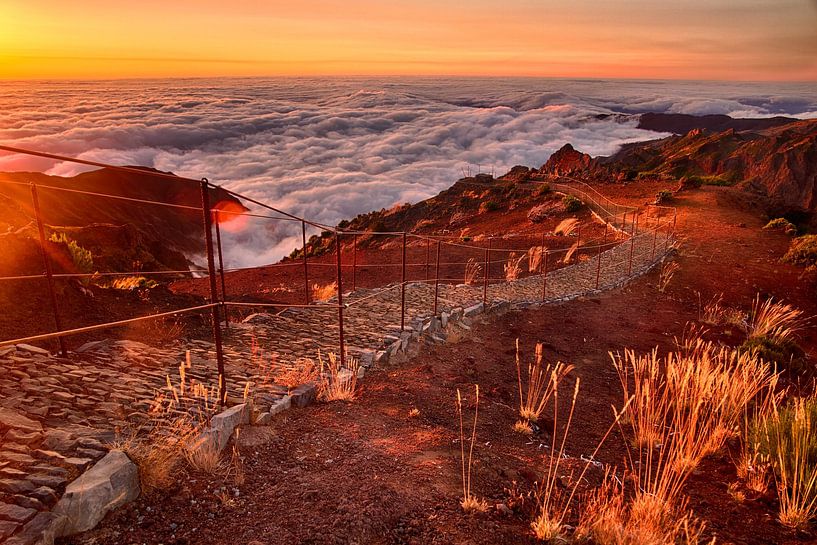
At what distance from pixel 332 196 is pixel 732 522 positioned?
10793 centimetres

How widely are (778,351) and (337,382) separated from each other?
29.4ft

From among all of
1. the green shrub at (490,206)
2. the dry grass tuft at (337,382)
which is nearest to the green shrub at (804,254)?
the dry grass tuft at (337,382)

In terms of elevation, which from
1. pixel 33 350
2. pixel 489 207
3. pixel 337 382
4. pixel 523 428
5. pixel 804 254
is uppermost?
pixel 33 350

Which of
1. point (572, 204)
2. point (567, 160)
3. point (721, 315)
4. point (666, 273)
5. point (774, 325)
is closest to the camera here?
point (774, 325)

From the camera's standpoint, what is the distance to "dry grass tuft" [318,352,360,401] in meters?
5.96

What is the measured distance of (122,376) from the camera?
545cm

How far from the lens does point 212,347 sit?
23.9 ft

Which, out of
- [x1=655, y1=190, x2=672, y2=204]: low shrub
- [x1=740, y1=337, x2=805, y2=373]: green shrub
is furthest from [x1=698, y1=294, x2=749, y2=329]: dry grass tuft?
[x1=655, y1=190, x2=672, y2=204]: low shrub

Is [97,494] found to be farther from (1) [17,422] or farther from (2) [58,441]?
(1) [17,422]

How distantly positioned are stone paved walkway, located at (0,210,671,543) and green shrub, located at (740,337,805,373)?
4.60 m

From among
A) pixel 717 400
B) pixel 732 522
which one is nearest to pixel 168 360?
pixel 732 522

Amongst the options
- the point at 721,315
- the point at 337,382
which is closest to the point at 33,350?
the point at 337,382

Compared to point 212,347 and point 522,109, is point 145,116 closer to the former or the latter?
point 522,109

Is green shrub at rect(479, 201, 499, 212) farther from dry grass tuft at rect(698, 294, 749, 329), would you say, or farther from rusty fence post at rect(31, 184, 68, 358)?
rusty fence post at rect(31, 184, 68, 358)
